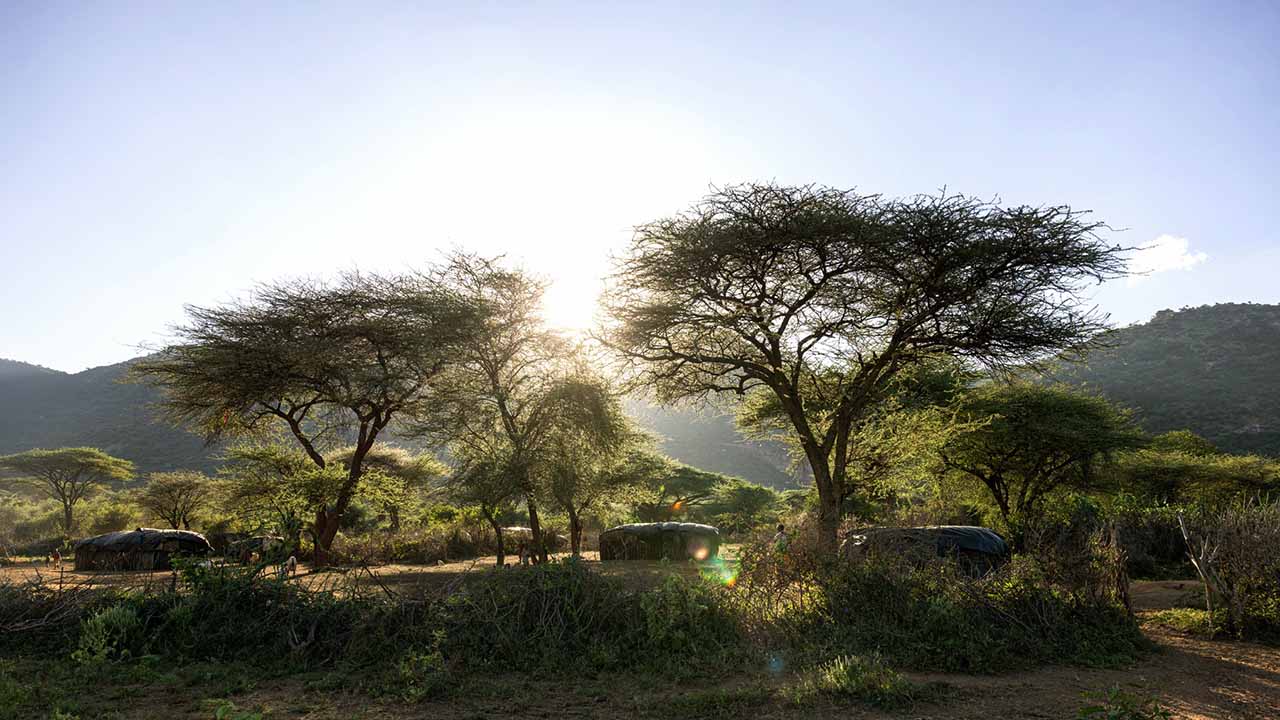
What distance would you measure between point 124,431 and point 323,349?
6615cm

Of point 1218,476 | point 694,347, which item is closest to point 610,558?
point 694,347

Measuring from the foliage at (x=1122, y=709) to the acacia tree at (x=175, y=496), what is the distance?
105ft

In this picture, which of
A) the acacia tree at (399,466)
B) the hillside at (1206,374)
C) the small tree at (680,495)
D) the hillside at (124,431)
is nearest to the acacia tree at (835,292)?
the acacia tree at (399,466)

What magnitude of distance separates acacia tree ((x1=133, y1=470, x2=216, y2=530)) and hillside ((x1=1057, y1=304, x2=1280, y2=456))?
5100 centimetres

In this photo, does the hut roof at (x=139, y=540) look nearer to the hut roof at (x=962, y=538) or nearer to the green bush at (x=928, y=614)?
the green bush at (x=928, y=614)

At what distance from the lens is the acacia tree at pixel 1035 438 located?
23.9 meters

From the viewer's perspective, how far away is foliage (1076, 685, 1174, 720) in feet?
18.3

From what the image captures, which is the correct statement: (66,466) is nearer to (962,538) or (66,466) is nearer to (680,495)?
Result: (680,495)

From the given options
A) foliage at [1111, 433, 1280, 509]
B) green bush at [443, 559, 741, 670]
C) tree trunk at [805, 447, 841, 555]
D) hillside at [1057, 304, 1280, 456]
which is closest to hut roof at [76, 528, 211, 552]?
green bush at [443, 559, 741, 670]

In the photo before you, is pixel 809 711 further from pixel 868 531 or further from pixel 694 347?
pixel 694 347

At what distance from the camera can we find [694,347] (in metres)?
16.5

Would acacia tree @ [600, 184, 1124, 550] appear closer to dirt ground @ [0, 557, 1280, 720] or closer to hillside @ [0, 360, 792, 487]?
dirt ground @ [0, 557, 1280, 720]

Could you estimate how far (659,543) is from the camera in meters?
24.9

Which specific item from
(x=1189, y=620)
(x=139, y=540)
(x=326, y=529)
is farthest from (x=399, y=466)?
(x=1189, y=620)
